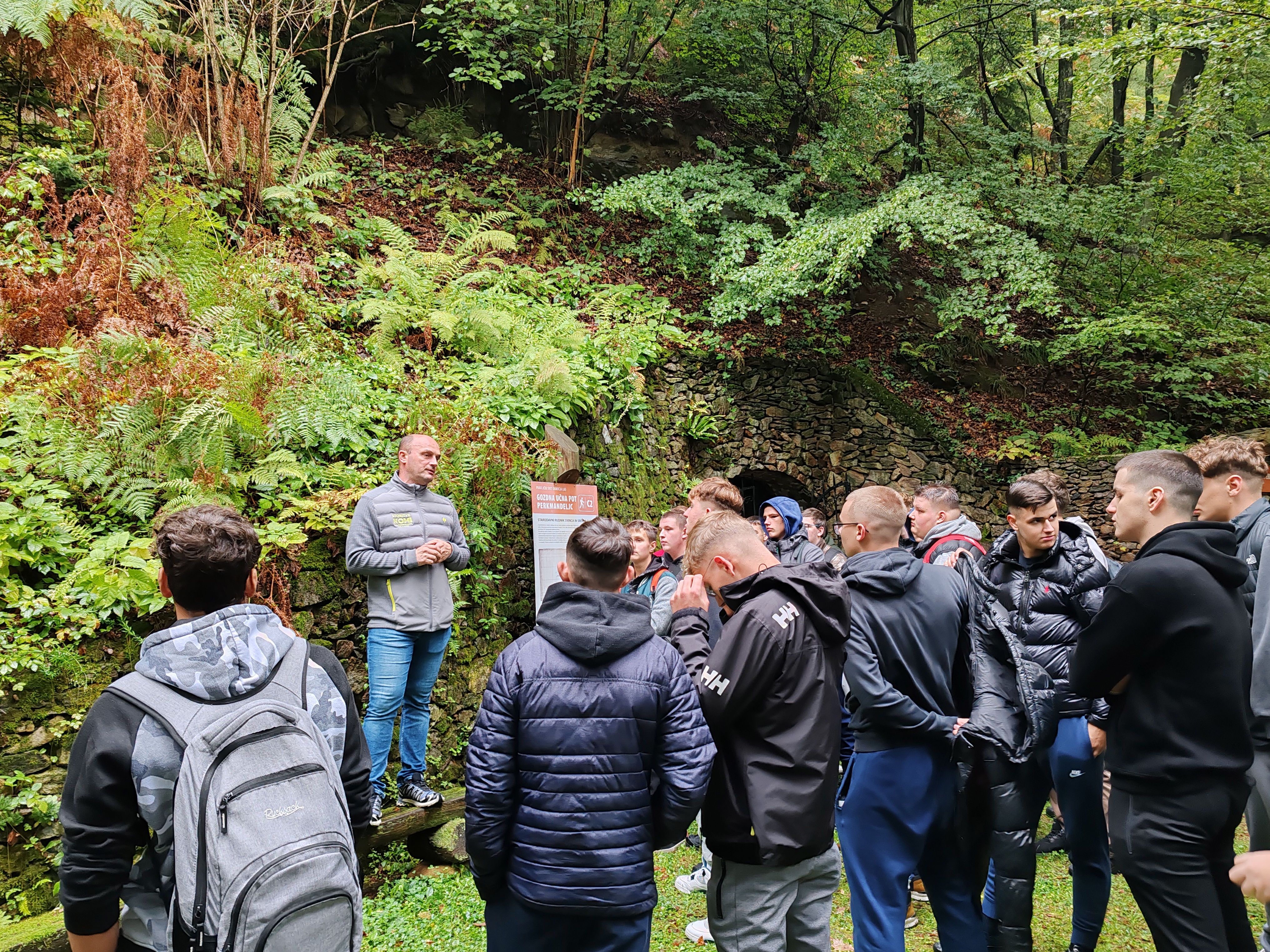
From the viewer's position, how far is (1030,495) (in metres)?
3.51

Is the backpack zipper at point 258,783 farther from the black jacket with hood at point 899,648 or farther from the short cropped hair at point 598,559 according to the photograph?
the black jacket with hood at point 899,648

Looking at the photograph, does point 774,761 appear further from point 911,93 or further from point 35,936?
point 911,93

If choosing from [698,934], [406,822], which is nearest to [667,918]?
[698,934]

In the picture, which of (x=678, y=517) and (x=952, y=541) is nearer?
(x=952, y=541)

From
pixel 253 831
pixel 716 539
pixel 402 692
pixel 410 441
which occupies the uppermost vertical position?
pixel 410 441

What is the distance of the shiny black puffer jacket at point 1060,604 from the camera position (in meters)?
3.45

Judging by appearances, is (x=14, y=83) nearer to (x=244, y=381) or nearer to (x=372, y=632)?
(x=244, y=381)

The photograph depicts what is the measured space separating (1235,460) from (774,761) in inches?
107

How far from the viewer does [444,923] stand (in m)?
4.03

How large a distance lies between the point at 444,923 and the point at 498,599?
2.59 m

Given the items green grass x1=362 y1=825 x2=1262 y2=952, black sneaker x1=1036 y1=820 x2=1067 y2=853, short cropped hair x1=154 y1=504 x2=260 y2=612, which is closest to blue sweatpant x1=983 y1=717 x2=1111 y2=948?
green grass x1=362 y1=825 x2=1262 y2=952

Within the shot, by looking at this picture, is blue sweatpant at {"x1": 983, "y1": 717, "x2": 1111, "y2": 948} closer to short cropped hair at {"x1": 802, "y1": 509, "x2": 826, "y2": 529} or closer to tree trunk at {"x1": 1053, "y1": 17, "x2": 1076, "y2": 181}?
short cropped hair at {"x1": 802, "y1": 509, "x2": 826, "y2": 529}

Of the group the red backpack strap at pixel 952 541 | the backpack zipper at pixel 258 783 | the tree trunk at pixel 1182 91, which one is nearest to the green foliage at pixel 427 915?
the backpack zipper at pixel 258 783

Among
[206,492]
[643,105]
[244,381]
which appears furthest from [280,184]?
[643,105]
